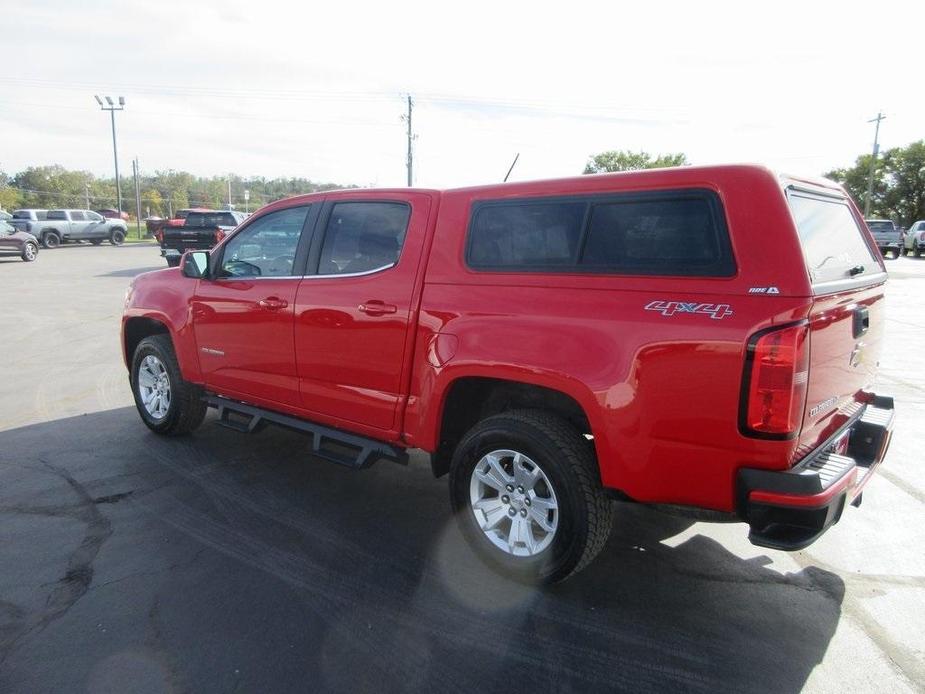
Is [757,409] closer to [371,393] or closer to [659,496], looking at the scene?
[659,496]

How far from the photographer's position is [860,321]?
3000 millimetres

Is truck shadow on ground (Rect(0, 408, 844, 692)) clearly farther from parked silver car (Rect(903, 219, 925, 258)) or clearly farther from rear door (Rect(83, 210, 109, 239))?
parked silver car (Rect(903, 219, 925, 258))

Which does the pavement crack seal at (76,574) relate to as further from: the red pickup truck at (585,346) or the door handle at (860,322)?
the door handle at (860,322)

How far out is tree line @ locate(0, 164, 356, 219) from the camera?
241 ft

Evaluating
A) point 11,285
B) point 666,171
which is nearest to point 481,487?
point 666,171

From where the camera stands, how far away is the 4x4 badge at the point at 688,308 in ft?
8.39

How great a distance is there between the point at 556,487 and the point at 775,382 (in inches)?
42.5

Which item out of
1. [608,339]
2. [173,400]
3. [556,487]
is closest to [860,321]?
[608,339]

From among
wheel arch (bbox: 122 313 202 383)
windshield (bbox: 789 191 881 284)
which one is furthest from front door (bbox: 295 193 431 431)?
windshield (bbox: 789 191 881 284)

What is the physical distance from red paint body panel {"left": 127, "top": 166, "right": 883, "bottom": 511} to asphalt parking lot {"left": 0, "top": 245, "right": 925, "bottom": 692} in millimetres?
668

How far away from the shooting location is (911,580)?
3357mm

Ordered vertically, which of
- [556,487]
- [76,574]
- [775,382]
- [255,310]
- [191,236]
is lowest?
[76,574]

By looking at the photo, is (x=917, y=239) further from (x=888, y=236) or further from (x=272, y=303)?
(x=272, y=303)

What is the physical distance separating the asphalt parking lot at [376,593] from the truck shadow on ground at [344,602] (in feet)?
0.03
